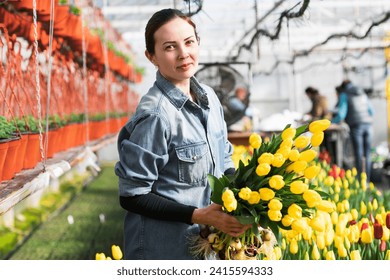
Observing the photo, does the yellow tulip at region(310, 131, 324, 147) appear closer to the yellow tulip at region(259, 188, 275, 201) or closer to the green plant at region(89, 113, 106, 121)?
the yellow tulip at region(259, 188, 275, 201)

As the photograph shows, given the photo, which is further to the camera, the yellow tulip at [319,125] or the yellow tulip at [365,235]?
the yellow tulip at [365,235]

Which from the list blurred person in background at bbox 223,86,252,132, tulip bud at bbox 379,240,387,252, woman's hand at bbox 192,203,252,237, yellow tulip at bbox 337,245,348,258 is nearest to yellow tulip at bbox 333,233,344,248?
yellow tulip at bbox 337,245,348,258

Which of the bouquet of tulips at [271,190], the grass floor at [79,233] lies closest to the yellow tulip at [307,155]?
the bouquet of tulips at [271,190]

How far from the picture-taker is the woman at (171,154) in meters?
1.54

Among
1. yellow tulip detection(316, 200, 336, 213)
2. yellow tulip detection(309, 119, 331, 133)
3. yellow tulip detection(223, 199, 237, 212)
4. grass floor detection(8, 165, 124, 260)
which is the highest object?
yellow tulip detection(309, 119, 331, 133)

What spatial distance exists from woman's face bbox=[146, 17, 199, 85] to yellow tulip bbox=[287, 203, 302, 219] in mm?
340

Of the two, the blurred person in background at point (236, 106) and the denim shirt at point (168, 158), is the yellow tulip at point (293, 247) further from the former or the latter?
the blurred person in background at point (236, 106)

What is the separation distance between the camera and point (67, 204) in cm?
698

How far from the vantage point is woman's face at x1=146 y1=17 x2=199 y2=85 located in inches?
61.8

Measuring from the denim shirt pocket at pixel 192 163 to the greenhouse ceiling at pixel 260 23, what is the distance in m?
0.90

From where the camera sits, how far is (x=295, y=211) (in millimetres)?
1490
